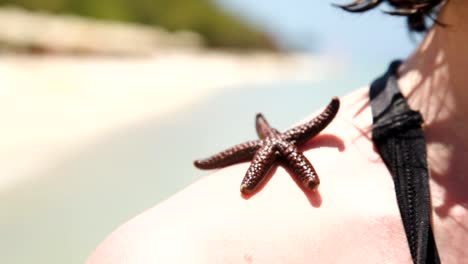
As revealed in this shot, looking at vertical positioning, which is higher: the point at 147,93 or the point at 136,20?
the point at 136,20


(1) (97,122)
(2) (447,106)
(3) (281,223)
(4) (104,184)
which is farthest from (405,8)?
(1) (97,122)

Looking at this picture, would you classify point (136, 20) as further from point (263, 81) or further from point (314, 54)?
point (314, 54)

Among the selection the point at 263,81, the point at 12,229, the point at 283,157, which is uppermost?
the point at 263,81

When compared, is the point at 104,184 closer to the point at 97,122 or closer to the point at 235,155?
the point at 97,122

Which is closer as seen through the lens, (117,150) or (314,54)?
(117,150)

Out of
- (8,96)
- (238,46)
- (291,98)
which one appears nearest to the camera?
(8,96)

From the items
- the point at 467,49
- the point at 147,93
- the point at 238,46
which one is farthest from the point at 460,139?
the point at 238,46

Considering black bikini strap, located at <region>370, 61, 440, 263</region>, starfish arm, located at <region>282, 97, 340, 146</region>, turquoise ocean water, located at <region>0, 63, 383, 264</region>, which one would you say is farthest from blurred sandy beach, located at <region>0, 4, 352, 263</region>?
black bikini strap, located at <region>370, 61, 440, 263</region>
